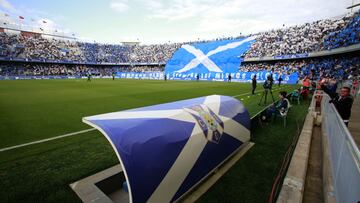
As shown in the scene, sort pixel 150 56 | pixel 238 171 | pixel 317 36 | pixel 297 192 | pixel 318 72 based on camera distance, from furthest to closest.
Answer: pixel 150 56 → pixel 317 36 → pixel 318 72 → pixel 238 171 → pixel 297 192

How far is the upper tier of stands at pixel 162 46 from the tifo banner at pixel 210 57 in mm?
3199

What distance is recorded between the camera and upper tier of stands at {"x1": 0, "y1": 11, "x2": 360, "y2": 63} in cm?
3200

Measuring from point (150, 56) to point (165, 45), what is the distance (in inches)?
292

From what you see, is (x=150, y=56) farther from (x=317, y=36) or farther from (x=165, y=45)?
(x=317, y=36)

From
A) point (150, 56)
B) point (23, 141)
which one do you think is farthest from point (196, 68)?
point (23, 141)

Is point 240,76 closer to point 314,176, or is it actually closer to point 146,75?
point 146,75

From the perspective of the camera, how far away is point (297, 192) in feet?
11.8

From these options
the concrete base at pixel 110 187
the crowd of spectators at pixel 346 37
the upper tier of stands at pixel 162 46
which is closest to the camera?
the concrete base at pixel 110 187

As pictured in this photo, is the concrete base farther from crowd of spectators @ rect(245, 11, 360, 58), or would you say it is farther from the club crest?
crowd of spectators @ rect(245, 11, 360, 58)

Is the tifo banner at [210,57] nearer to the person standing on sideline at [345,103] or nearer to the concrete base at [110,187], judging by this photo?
the person standing on sideline at [345,103]

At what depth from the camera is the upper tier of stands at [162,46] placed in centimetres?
3200

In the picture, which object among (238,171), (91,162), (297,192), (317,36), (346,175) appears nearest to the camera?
(346,175)

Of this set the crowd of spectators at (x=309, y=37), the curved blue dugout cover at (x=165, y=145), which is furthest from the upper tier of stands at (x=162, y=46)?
the curved blue dugout cover at (x=165, y=145)

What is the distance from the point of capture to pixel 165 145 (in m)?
2.86
